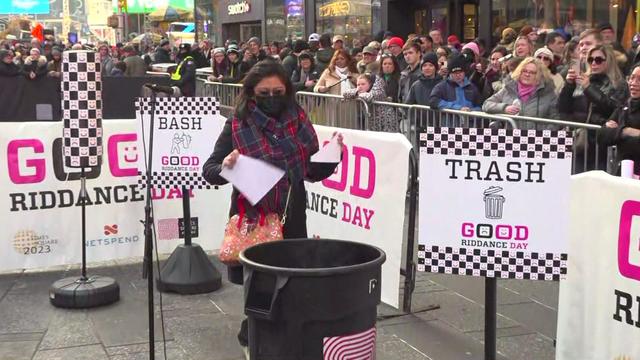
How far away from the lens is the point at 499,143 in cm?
436

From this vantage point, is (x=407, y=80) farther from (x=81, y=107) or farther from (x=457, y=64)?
(x=81, y=107)

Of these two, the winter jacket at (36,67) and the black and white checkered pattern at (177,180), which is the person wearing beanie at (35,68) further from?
the black and white checkered pattern at (177,180)

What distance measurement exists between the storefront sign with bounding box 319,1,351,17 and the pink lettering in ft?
51.9

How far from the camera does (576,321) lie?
482cm

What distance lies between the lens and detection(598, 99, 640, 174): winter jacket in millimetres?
6246

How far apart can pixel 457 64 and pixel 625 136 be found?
332cm

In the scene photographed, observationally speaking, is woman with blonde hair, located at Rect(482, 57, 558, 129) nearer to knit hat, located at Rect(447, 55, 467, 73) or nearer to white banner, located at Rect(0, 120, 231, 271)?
knit hat, located at Rect(447, 55, 467, 73)

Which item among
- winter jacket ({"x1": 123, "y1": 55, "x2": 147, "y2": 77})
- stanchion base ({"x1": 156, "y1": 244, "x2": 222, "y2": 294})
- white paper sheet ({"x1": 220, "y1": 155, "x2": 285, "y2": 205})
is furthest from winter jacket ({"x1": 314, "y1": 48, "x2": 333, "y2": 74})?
white paper sheet ({"x1": 220, "y1": 155, "x2": 285, "y2": 205})

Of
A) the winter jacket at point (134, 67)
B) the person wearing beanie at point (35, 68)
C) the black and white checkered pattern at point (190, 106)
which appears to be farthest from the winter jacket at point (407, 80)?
the winter jacket at point (134, 67)

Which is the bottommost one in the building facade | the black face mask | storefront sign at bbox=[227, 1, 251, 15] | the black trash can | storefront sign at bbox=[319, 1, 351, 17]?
the black trash can

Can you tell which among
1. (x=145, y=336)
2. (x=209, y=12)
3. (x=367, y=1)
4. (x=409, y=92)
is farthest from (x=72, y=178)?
(x=209, y=12)

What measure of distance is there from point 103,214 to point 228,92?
7662 millimetres

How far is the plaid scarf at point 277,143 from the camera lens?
4754mm

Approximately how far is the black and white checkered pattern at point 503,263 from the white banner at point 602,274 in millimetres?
312
